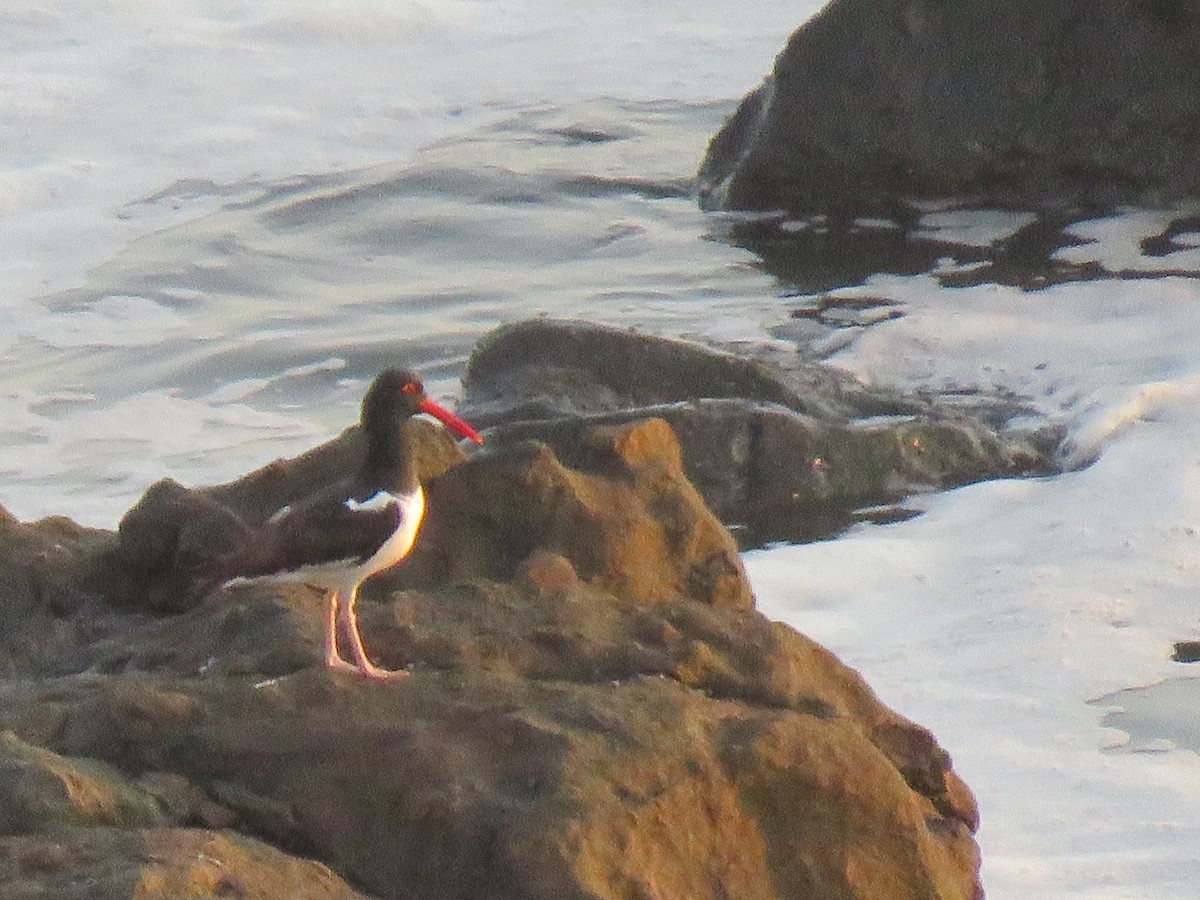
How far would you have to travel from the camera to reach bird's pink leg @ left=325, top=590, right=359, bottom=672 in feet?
12.5

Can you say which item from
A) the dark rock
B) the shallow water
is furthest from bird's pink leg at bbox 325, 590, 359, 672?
the shallow water

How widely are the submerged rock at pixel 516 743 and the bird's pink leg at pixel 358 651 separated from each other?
0.04 metres

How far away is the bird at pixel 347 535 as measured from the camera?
4121 millimetres

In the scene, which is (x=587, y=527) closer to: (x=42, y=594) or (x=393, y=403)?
(x=393, y=403)

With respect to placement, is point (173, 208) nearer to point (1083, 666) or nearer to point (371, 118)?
point (371, 118)

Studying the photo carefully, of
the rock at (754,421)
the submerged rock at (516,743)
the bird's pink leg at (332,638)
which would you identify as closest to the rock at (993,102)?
the rock at (754,421)

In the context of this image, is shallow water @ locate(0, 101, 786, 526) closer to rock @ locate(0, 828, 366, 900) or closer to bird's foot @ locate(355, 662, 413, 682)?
bird's foot @ locate(355, 662, 413, 682)

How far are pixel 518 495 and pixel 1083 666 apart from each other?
190cm

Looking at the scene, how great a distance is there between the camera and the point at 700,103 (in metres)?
13.2

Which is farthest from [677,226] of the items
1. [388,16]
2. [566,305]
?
[388,16]

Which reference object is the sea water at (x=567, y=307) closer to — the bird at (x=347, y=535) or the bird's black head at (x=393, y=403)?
the bird at (x=347, y=535)

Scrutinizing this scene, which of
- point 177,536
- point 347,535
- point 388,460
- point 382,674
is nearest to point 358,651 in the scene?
point 382,674

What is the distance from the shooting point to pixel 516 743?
3.53 meters

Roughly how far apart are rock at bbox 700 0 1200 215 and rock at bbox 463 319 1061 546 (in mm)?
2560
